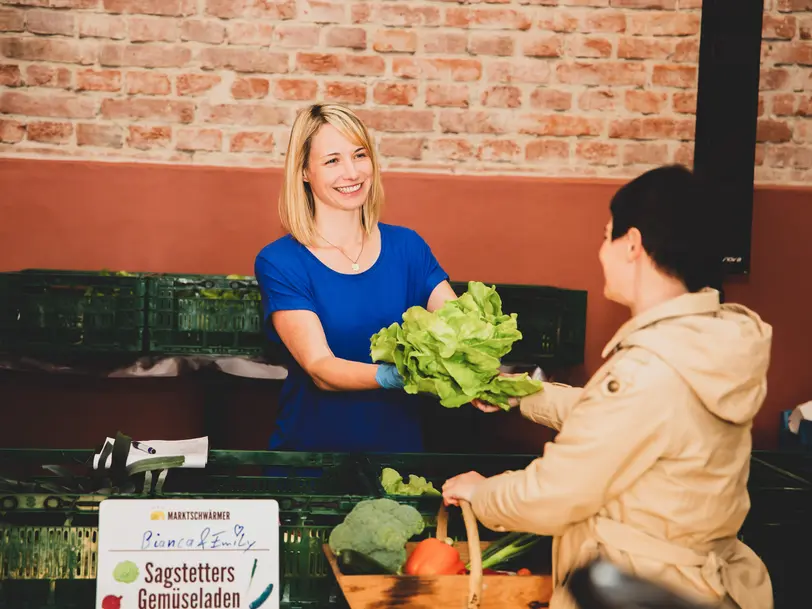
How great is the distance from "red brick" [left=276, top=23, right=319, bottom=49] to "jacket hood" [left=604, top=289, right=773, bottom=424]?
2.66m

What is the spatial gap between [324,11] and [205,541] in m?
2.72

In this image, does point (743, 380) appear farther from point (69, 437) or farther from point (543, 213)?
point (69, 437)

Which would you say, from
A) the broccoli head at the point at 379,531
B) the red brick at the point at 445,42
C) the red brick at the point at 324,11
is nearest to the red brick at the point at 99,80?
the red brick at the point at 324,11

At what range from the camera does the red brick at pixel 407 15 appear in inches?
149

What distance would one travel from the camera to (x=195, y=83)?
374 cm

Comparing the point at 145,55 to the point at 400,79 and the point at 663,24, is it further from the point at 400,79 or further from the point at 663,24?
the point at 663,24

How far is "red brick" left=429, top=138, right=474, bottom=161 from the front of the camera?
383 centimetres

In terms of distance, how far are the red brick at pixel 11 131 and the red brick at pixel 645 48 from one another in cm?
257

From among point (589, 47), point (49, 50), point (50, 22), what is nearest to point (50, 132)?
point (49, 50)

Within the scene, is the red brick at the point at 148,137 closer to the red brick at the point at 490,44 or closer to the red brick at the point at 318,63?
the red brick at the point at 318,63

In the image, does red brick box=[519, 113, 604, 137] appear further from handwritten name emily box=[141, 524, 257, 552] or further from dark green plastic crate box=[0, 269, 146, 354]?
handwritten name emily box=[141, 524, 257, 552]

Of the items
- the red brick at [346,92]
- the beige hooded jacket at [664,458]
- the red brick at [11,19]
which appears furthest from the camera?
the red brick at [346,92]

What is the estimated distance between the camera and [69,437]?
3861 millimetres

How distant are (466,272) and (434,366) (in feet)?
6.40
